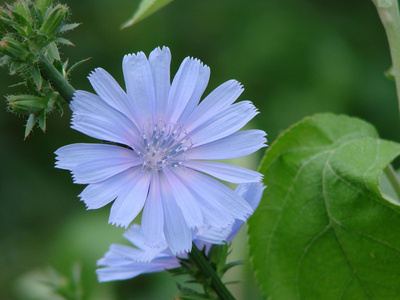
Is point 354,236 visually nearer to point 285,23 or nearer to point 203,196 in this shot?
point 203,196

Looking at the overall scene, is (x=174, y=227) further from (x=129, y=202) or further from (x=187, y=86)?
(x=187, y=86)

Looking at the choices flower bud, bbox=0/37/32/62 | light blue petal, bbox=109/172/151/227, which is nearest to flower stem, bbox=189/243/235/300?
light blue petal, bbox=109/172/151/227

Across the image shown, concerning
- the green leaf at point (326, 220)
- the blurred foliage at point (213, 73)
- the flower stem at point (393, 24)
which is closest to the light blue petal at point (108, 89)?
the green leaf at point (326, 220)

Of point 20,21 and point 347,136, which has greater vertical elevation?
point 20,21

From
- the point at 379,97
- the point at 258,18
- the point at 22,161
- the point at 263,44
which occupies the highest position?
the point at 258,18

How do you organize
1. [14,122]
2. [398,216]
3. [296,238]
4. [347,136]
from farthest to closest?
[14,122] → [347,136] → [296,238] → [398,216]

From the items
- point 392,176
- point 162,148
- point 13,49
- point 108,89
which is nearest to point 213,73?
point 392,176

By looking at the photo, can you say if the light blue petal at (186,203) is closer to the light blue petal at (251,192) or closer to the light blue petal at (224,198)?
the light blue petal at (224,198)

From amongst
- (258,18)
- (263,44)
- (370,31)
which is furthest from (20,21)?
(370,31)
